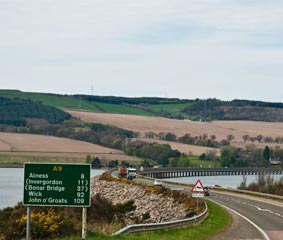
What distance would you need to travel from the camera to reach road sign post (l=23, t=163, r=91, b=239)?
23.8 metres

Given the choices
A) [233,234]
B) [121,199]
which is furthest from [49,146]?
[233,234]

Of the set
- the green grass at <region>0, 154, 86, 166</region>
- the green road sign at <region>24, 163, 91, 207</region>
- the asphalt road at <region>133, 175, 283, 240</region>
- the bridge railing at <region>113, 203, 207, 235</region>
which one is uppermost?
the green road sign at <region>24, 163, 91, 207</region>

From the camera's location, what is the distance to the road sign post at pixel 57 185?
78.1 ft

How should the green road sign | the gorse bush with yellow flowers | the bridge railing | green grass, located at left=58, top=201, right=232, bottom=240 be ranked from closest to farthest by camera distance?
1. the green road sign
2. green grass, located at left=58, top=201, right=232, bottom=240
3. the gorse bush with yellow flowers
4. the bridge railing

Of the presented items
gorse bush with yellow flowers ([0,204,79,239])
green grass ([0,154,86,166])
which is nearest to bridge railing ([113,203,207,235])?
gorse bush with yellow flowers ([0,204,79,239])

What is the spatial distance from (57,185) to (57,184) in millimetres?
29

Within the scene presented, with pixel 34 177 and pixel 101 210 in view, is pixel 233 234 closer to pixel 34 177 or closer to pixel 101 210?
pixel 34 177

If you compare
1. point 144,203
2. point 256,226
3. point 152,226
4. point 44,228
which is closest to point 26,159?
point 144,203

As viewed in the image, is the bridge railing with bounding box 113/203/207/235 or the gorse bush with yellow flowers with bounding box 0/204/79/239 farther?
the bridge railing with bounding box 113/203/207/235

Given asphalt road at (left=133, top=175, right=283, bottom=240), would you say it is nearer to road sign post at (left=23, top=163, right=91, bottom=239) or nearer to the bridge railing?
the bridge railing

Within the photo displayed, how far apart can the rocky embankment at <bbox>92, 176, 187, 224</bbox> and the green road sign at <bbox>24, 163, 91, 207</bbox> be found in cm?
2352

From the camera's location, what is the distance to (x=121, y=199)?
244 ft

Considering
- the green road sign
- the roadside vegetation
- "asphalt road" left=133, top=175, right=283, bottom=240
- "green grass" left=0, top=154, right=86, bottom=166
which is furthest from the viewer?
"green grass" left=0, top=154, right=86, bottom=166

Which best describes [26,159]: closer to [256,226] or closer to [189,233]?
[256,226]
